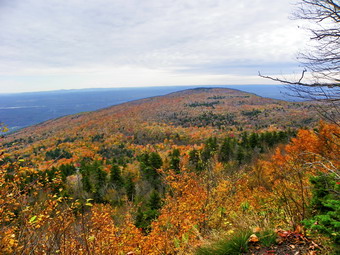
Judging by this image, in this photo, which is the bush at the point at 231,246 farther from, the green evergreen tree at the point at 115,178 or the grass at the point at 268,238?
the green evergreen tree at the point at 115,178

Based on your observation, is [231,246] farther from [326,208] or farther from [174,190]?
[174,190]

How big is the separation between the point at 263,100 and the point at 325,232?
21569cm

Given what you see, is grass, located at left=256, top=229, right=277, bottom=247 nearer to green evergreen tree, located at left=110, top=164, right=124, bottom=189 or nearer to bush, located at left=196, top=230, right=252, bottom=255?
bush, located at left=196, top=230, right=252, bottom=255

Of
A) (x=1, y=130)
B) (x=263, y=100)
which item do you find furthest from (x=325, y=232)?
(x=263, y=100)

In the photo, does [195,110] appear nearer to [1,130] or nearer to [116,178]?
[116,178]

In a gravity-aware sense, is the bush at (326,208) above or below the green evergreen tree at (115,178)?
above

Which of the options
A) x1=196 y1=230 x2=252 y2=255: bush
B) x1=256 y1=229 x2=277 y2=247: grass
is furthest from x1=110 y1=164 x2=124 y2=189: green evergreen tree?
x1=256 y1=229 x2=277 y2=247: grass

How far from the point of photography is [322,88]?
4602 mm

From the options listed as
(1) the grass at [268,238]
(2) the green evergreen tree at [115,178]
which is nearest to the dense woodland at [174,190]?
(1) the grass at [268,238]

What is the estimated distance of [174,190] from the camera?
1155 centimetres

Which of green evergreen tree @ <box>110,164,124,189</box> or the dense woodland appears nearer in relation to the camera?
the dense woodland

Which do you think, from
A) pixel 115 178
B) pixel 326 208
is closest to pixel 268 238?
pixel 326 208

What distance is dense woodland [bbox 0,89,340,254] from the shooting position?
167 inches

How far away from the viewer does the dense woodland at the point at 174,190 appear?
4.23m
